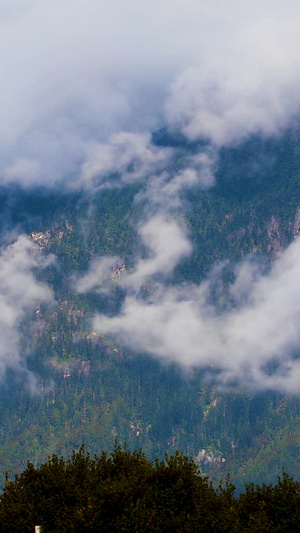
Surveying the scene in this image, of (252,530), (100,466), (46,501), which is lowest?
(252,530)

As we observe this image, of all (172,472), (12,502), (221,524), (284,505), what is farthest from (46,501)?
(284,505)

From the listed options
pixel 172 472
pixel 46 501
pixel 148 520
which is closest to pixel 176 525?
pixel 148 520

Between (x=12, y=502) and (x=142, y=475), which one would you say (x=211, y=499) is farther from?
(x=12, y=502)

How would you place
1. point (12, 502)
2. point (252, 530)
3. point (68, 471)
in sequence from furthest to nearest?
point (68, 471)
point (12, 502)
point (252, 530)

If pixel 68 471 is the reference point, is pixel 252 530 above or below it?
below

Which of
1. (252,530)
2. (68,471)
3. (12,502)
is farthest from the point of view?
Answer: (68,471)

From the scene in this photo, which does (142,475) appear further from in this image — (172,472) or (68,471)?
(68,471)

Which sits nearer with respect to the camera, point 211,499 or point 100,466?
point 211,499
